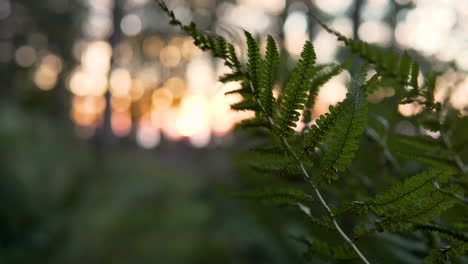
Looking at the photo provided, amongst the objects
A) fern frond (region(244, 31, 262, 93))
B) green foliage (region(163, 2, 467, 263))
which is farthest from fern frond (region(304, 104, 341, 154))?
fern frond (region(244, 31, 262, 93))

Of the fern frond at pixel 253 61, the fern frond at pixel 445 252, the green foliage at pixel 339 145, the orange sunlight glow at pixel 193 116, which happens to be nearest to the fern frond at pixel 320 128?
the green foliage at pixel 339 145

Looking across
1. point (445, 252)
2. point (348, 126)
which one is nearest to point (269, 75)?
point (348, 126)

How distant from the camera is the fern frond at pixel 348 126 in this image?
1.47 feet

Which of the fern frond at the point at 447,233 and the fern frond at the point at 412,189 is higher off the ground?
the fern frond at the point at 412,189

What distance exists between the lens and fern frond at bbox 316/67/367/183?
0.45 meters

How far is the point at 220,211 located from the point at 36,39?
59.4ft

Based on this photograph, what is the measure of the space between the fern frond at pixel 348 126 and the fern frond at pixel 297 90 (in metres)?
0.06

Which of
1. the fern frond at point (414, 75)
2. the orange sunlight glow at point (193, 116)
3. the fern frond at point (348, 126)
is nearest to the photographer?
the fern frond at point (348, 126)

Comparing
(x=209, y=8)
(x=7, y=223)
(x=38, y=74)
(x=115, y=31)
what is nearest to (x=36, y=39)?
(x=38, y=74)

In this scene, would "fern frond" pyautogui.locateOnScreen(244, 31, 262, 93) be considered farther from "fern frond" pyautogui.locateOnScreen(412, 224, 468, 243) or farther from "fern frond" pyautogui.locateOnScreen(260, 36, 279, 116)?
"fern frond" pyautogui.locateOnScreen(412, 224, 468, 243)

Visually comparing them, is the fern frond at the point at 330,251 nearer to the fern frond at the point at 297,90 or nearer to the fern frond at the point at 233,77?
the fern frond at the point at 297,90

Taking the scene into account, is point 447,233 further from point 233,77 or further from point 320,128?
point 233,77

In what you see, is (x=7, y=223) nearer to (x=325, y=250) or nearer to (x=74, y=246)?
(x=74, y=246)

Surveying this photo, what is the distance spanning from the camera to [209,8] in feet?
63.5
